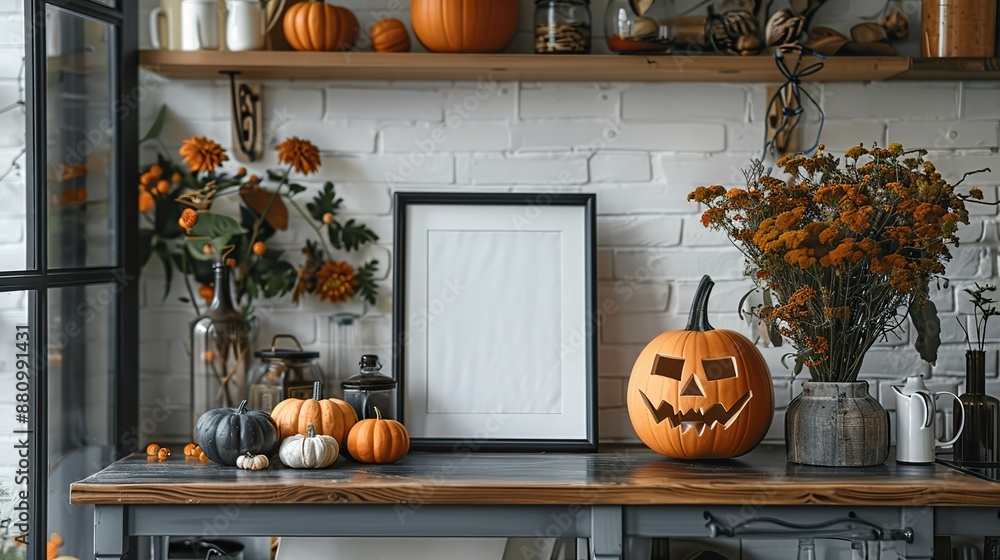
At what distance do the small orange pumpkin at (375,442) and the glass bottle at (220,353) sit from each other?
0.36m

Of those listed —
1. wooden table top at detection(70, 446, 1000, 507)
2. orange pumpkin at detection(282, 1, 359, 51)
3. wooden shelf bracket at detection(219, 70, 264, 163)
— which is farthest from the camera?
wooden shelf bracket at detection(219, 70, 264, 163)

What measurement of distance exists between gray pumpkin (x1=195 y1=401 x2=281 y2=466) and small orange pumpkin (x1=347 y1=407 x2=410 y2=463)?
0.15 m

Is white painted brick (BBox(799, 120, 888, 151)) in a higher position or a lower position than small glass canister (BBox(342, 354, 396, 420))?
higher

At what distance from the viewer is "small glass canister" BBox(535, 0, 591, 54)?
1.87 m

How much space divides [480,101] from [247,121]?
1.64 ft

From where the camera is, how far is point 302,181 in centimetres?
200

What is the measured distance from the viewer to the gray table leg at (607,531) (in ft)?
5.01

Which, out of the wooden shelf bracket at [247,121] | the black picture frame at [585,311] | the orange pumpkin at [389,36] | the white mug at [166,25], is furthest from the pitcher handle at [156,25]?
the black picture frame at [585,311]

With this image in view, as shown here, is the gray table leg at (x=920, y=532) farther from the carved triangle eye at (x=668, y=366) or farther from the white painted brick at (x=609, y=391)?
the white painted brick at (x=609, y=391)

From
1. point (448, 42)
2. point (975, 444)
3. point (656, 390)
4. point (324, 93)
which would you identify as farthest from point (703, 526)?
point (324, 93)

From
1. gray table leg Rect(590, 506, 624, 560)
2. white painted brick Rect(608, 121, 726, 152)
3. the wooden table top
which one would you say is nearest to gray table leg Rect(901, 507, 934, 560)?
the wooden table top

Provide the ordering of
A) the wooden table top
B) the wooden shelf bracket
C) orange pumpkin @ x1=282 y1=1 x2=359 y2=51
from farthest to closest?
the wooden shelf bracket
orange pumpkin @ x1=282 y1=1 x2=359 y2=51
the wooden table top

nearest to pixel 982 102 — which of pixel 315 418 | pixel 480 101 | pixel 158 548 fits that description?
pixel 480 101

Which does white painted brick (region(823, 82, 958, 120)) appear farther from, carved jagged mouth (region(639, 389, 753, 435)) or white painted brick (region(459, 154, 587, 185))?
carved jagged mouth (region(639, 389, 753, 435))
